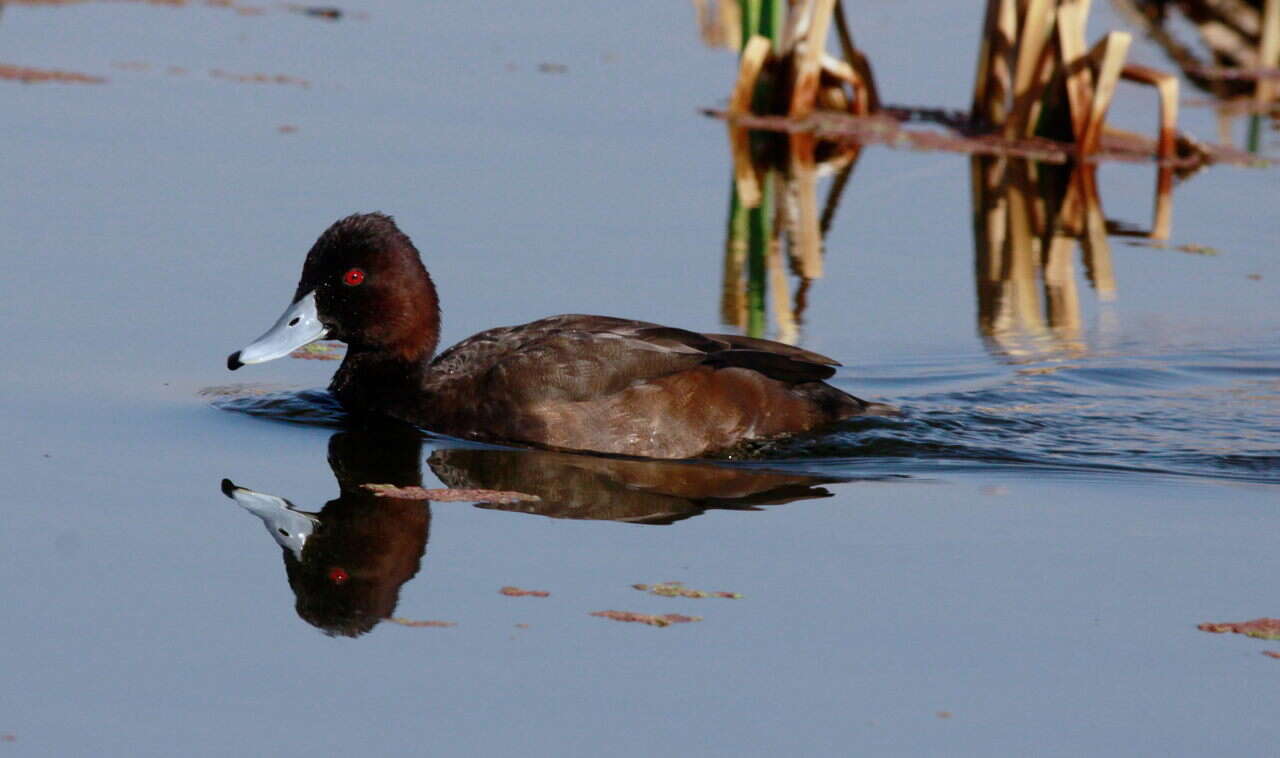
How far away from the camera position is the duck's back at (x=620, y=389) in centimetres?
912

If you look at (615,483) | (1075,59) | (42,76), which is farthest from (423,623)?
(42,76)

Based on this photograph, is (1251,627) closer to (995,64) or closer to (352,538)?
(352,538)

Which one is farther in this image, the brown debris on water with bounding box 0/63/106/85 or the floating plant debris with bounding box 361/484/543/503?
the brown debris on water with bounding box 0/63/106/85

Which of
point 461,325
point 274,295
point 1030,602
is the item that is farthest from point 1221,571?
point 274,295

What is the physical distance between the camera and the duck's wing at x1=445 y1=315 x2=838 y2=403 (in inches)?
360

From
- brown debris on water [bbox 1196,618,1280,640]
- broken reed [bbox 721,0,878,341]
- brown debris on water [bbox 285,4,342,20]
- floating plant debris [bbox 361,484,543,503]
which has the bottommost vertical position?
brown debris on water [bbox 1196,618,1280,640]

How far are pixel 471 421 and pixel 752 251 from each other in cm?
495

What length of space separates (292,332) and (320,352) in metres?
1.60

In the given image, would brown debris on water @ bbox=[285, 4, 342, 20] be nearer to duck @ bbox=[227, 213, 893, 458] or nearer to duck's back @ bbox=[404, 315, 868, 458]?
duck @ bbox=[227, 213, 893, 458]

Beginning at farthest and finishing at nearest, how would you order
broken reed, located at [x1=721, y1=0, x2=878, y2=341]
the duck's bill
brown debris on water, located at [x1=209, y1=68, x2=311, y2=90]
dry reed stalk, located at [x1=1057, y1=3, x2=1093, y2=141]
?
1. brown debris on water, located at [x1=209, y1=68, x2=311, y2=90]
2. dry reed stalk, located at [x1=1057, y1=3, x2=1093, y2=141]
3. broken reed, located at [x1=721, y1=0, x2=878, y2=341]
4. the duck's bill

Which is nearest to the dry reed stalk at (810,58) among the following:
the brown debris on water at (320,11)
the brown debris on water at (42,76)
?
the brown debris on water at (42,76)

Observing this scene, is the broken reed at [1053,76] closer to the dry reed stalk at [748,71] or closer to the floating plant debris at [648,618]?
the dry reed stalk at [748,71]

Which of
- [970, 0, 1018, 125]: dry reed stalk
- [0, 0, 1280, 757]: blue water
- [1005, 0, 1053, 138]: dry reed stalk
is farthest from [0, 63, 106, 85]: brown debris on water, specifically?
[1005, 0, 1053, 138]: dry reed stalk

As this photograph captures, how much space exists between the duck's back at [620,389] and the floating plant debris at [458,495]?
0.89 meters
